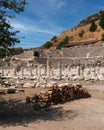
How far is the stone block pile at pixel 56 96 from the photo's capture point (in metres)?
19.0

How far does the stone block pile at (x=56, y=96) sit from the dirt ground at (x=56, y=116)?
52cm

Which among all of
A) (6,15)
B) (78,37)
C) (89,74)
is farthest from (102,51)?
(78,37)

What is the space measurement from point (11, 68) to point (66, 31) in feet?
250

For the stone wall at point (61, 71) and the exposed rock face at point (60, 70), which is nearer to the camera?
the stone wall at point (61, 71)

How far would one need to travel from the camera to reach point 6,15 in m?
14.5

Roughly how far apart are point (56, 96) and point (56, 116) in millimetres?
4003

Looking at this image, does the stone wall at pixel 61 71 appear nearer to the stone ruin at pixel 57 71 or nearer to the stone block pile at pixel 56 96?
the stone ruin at pixel 57 71

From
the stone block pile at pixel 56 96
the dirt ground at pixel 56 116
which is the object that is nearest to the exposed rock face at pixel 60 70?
the stone block pile at pixel 56 96

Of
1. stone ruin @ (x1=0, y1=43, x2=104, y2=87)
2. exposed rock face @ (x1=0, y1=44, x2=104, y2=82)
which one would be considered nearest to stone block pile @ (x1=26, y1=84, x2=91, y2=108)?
stone ruin @ (x1=0, y1=43, x2=104, y2=87)

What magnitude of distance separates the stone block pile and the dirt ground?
52 centimetres

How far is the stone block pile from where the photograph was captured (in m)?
19.0

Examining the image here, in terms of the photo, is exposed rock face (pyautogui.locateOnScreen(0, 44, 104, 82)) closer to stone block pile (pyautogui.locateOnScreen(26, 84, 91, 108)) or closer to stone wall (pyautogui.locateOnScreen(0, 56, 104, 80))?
stone wall (pyautogui.locateOnScreen(0, 56, 104, 80))

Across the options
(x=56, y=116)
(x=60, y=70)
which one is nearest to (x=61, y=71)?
(x=60, y=70)

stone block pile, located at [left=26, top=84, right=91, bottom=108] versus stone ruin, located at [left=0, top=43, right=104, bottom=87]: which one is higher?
stone ruin, located at [left=0, top=43, right=104, bottom=87]
